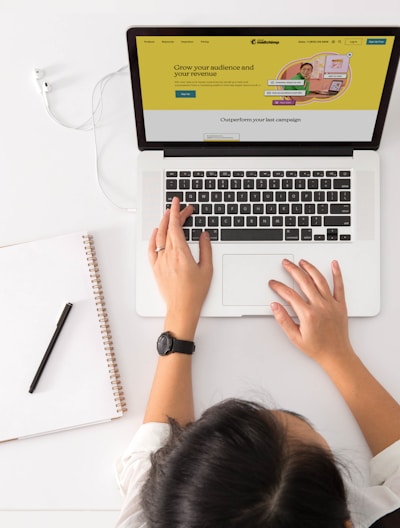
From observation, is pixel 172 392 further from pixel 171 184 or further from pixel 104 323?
pixel 171 184

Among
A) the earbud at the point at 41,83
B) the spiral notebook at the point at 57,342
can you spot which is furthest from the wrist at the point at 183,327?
the earbud at the point at 41,83

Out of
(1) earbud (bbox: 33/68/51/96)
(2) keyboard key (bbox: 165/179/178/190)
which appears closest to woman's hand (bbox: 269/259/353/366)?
(2) keyboard key (bbox: 165/179/178/190)

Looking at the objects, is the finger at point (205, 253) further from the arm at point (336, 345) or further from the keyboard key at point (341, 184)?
the keyboard key at point (341, 184)

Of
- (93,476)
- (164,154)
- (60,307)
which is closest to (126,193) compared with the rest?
(164,154)

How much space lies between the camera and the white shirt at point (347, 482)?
0.78 metres

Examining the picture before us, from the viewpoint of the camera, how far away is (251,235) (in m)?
0.90

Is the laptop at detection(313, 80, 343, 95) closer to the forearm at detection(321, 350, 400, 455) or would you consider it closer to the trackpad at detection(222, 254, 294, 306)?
the trackpad at detection(222, 254, 294, 306)

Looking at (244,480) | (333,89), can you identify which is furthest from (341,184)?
(244,480)

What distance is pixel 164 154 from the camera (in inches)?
36.0

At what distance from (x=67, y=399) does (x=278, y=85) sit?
557 millimetres

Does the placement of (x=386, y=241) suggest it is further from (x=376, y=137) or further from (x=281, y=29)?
(x=281, y=29)

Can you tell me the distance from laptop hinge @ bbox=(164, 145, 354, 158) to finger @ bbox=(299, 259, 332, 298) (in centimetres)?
17

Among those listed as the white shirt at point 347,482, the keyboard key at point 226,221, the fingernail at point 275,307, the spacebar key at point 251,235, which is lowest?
the white shirt at point 347,482

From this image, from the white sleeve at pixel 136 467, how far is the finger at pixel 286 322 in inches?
9.0
